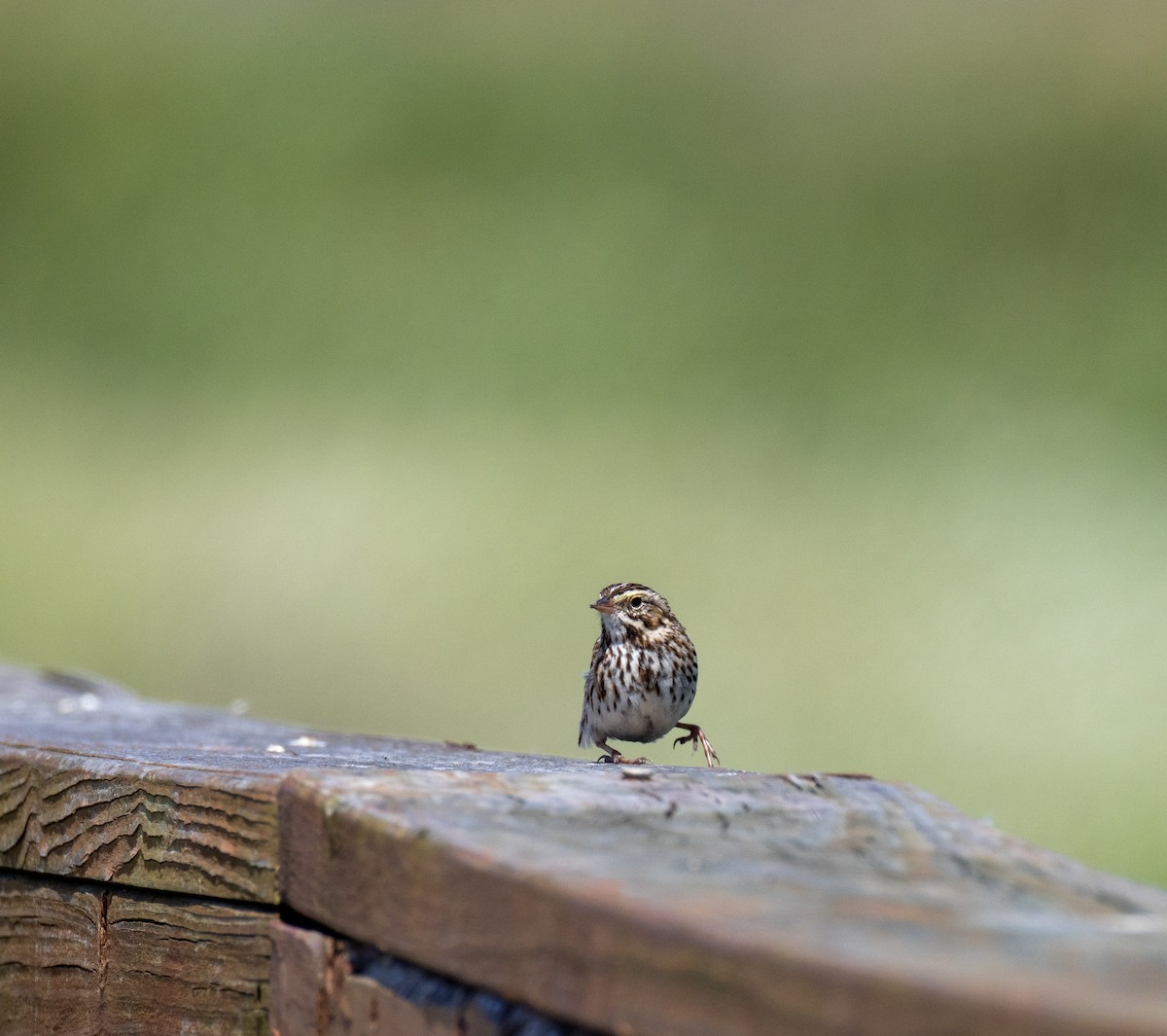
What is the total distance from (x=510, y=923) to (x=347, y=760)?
1.27 metres

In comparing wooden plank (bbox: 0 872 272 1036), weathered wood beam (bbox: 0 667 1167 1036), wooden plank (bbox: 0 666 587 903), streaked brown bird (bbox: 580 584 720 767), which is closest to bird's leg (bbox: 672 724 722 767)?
streaked brown bird (bbox: 580 584 720 767)

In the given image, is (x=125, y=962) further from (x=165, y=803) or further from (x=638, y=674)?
(x=638, y=674)

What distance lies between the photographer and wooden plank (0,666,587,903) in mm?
2203

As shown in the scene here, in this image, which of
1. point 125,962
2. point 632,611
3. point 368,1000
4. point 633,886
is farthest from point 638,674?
point 633,886

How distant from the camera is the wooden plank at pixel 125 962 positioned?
221 centimetres

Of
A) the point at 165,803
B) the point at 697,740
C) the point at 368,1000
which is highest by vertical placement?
the point at 697,740

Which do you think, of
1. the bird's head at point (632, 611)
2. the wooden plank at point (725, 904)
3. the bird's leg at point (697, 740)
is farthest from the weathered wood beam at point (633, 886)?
the bird's head at point (632, 611)

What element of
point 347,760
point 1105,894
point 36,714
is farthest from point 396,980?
point 36,714

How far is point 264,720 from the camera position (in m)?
4.14

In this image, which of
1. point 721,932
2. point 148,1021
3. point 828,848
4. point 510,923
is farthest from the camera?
point 148,1021

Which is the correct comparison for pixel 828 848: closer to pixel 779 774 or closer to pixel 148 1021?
pixel 779 774

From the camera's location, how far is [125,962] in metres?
2.44

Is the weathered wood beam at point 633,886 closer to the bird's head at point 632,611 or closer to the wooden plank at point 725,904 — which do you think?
the wooden plank at point 725,904

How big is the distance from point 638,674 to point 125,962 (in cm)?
219
